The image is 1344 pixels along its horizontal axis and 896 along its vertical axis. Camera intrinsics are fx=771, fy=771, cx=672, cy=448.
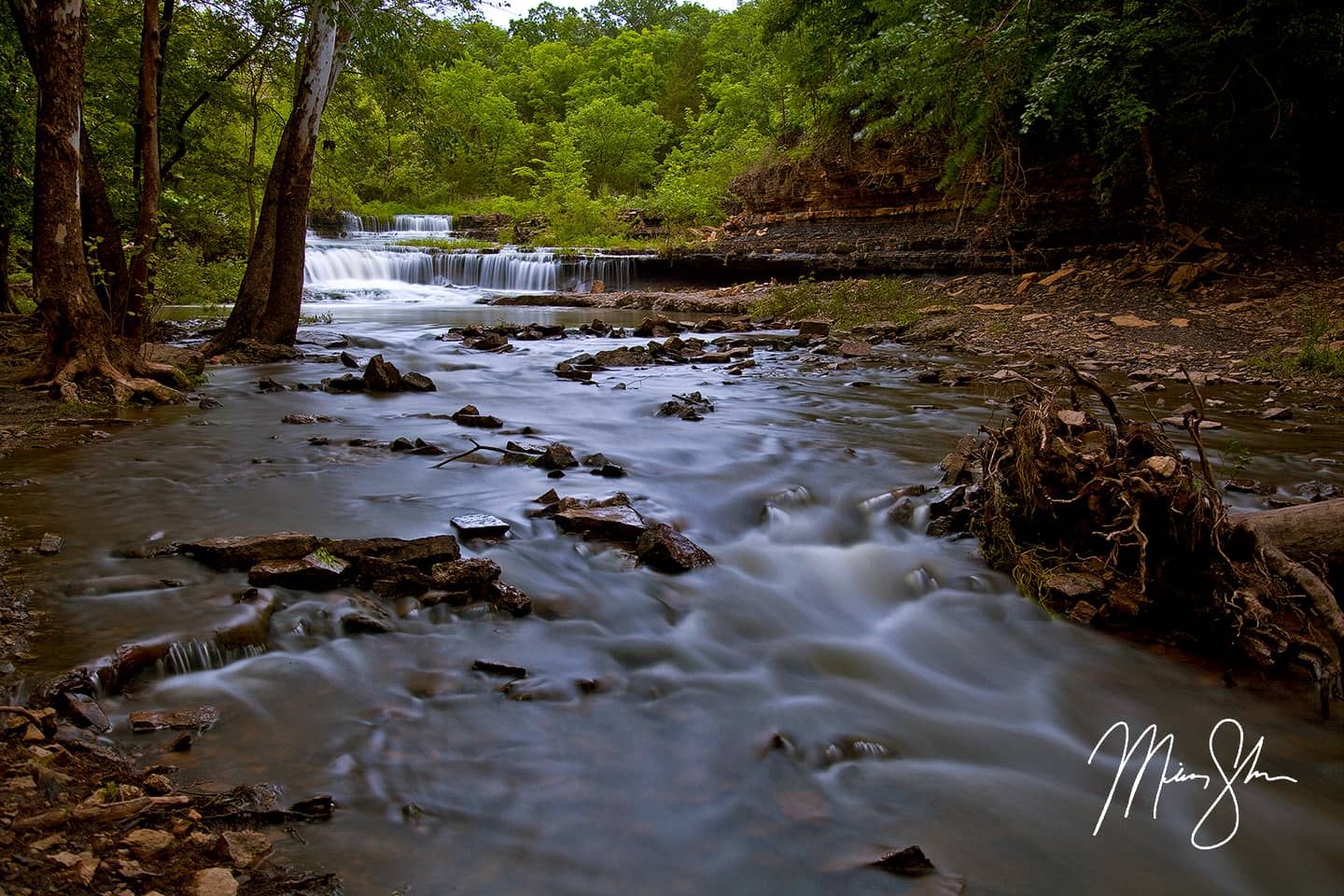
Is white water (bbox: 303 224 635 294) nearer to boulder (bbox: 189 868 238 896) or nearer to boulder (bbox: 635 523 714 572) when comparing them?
boulder (bbox: 635 523 714 572)

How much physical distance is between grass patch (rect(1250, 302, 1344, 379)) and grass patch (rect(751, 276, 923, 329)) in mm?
5933

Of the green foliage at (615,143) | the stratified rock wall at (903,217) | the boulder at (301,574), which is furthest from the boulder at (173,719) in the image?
the green foliage at (615,143)

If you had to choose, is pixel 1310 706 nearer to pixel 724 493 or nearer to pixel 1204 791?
pixel 1204 791

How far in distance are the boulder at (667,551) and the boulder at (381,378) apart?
584 cm

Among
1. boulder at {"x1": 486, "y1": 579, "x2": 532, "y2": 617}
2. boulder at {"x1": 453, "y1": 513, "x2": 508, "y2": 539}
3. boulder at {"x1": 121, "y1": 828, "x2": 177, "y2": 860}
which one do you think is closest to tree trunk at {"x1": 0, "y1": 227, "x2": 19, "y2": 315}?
boulder at {"x1": 453, "y1": 513, "x2": 508, "y2": 539}

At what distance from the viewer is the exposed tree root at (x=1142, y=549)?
10.1ft

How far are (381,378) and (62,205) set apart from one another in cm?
330

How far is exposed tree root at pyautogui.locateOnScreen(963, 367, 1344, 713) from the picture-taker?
10.1ft

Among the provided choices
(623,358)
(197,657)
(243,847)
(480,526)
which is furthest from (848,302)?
(243,847)

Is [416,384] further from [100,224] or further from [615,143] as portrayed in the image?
[615,143]

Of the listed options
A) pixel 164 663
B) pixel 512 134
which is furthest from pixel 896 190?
pixel 512 134

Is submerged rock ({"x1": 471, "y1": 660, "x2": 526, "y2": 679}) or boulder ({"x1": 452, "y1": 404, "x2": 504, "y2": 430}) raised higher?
boulder ({"x1": 452, "y1": 404, "x2": 504, "y2": 430})

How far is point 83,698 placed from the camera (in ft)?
8.18

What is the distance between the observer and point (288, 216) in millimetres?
10555
